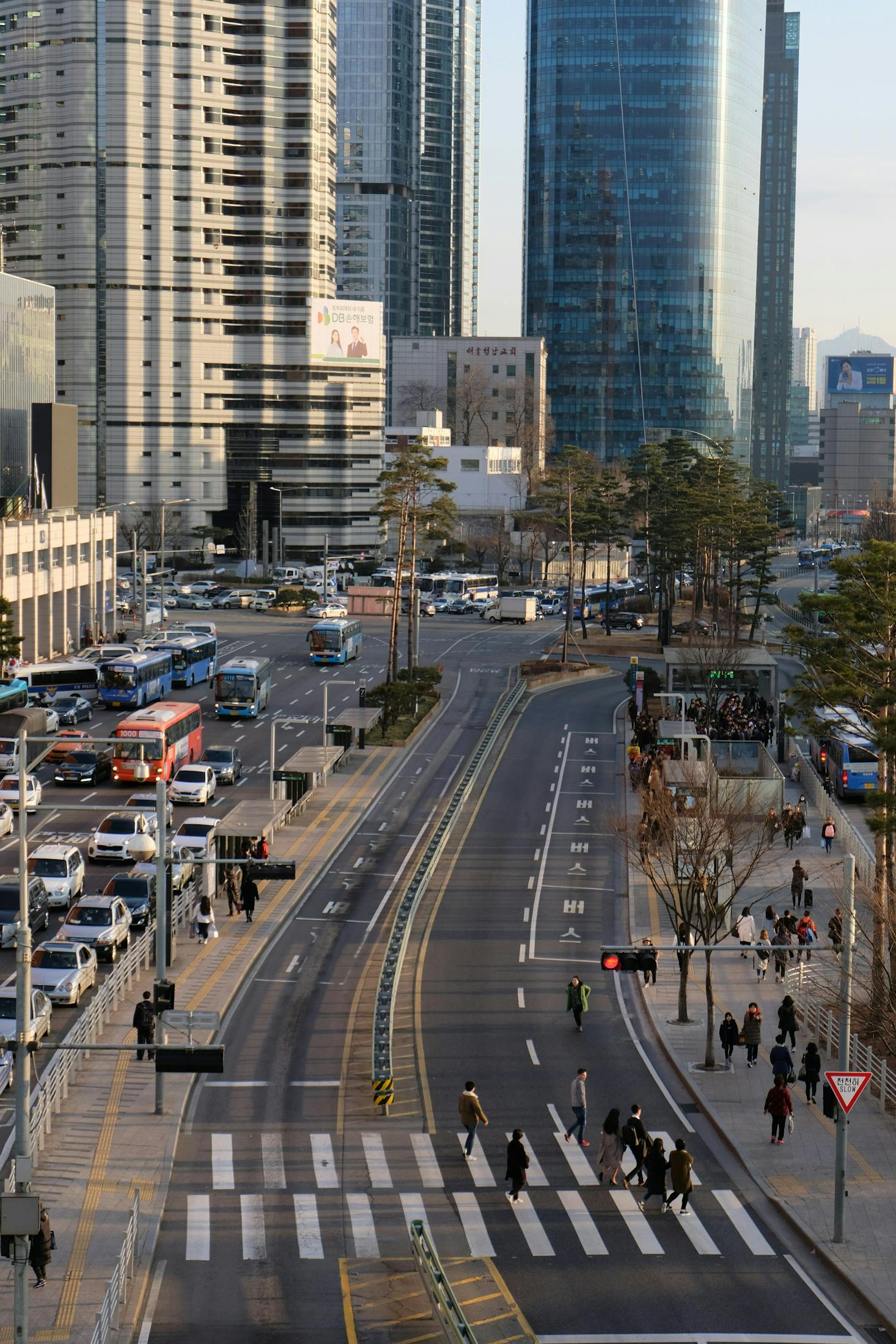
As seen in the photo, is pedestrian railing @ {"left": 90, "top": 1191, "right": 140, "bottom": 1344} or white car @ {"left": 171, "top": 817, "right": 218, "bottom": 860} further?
white car @ {"left": 171, "top": 817, "right": 218, "bottom": 860}

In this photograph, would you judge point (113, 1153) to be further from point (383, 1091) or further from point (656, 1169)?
point (656, 1169)

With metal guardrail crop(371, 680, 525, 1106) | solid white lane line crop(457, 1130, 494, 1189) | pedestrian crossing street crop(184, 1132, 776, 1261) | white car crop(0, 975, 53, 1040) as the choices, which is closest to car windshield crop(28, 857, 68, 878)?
metal guardrail crop(371, 680, 525, 1106)

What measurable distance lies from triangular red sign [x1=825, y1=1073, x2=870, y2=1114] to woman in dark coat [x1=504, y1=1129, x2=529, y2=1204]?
5.66 meters

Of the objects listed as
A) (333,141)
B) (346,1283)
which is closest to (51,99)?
(333,141)

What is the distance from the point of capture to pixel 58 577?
349 ft

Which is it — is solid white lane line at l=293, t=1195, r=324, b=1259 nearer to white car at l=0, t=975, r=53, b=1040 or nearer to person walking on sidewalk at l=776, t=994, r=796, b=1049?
white car at l=0, t=975, r=53, b=1040

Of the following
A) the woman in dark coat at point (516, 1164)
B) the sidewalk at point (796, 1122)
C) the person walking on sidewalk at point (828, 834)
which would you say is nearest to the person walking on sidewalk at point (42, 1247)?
the woman in dark coat at point (516, 1164)

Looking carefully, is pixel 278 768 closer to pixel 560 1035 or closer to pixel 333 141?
pixel 560 1035

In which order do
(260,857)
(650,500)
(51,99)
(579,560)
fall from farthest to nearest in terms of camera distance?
(51,99)
(579,560)
(650,500)
(260,857)

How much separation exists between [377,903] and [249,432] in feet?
469

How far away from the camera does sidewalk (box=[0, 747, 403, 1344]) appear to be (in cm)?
2634

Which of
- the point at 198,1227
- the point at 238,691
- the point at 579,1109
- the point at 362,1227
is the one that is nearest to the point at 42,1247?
the point at 198,1227

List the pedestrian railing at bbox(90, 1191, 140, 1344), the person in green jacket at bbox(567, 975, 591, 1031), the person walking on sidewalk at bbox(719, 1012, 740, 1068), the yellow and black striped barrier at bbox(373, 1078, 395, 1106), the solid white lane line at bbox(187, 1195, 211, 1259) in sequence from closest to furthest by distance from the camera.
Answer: the pedestrian railing at bbox(90, 1191, 140, 1344) → the solid white lane line at bbox(187, 1195, 211, 1259) → the yellow and black striped barrier at bbox(373, 1078, 395, 1106) → the person walking on sidewalk at bbox(719, 1012, 740, 1068) → the person in green jacket at bbox(567, 975, 591, 1031)

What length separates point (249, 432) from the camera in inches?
7505
